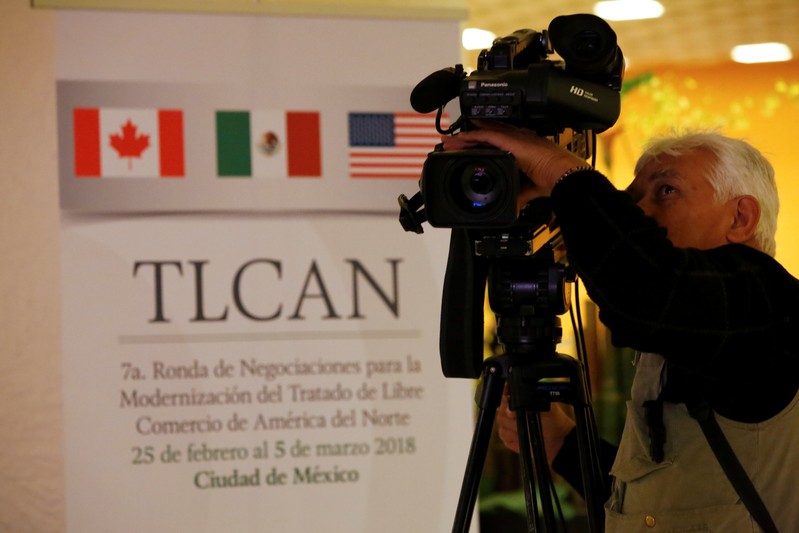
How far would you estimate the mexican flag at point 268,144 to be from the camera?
2455mm

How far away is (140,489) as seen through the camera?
236cm

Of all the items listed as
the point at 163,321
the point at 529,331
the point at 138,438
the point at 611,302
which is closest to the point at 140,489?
the point at 138,438

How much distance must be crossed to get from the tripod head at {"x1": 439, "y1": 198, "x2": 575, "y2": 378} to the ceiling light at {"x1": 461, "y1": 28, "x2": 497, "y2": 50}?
2.85 metres

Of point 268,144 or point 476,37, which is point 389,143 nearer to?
point 268,144

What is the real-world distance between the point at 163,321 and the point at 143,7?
81cm

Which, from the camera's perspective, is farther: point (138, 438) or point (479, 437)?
point (138, 438)

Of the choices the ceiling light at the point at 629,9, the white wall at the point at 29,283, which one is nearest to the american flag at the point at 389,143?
the white wall at the point at 29,283

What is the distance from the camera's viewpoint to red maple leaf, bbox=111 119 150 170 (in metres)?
2.41

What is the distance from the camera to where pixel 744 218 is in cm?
132

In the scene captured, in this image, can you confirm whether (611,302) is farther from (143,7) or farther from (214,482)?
(143,7)

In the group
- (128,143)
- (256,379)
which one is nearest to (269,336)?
(256,379)

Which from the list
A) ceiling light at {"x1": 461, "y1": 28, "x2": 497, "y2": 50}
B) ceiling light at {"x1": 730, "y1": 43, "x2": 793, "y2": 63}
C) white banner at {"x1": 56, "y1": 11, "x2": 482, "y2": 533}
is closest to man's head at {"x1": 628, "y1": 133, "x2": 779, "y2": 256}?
white banner at {"x1": 56, "y1": 11, "x2": 482, "y2": 533}

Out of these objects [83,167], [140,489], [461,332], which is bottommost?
[140,489]

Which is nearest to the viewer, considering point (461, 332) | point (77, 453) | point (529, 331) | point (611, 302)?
point (611, 302)
